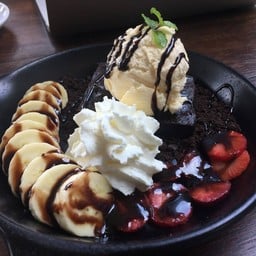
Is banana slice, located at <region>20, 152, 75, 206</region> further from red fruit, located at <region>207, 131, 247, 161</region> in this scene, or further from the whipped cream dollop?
red fruit, located at <region>207, 131, 247, 161</region>

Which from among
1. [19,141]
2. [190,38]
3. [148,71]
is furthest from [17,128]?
[190,38]

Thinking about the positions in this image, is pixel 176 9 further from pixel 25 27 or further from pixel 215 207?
pixel 215 207

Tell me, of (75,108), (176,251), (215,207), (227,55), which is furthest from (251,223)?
(227,55)

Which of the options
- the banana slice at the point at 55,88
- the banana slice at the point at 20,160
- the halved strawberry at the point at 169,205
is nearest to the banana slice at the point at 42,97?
the banana slice at the point at 55,88

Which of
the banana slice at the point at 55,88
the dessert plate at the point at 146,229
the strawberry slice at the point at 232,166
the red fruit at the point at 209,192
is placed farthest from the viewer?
the banana slice at the point at 55,88

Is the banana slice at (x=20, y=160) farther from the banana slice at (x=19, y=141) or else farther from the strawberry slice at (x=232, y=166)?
the strawberry slice at (x=232, y=166)

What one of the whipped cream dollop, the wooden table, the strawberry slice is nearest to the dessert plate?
the strawberry slice
